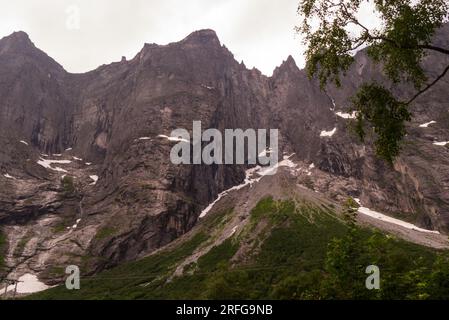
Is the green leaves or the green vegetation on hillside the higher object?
the green leaves

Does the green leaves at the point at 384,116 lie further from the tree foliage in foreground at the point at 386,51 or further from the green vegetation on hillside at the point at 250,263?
the green vegetation on hillside at the point at 250,263

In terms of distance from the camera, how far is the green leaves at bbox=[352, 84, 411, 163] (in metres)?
25.1

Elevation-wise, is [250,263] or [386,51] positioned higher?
[386,51]

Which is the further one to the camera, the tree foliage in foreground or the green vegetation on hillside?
the green vegetation on hillside

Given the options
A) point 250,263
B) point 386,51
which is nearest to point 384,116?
point 386,51

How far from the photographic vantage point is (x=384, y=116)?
2538 centimetres

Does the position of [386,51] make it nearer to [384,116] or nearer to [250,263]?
[384,116]

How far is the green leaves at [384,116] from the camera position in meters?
25.1

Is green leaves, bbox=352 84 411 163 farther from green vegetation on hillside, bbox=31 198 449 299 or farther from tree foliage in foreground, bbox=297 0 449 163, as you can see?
green vegetation on hillside, bbox=31 198 449 299

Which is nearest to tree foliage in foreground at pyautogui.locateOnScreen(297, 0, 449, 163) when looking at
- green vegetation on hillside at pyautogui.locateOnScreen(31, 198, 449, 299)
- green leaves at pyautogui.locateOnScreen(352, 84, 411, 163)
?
green leaves at pyautogui.locateOnScreen(352, 84, 411, 163)
